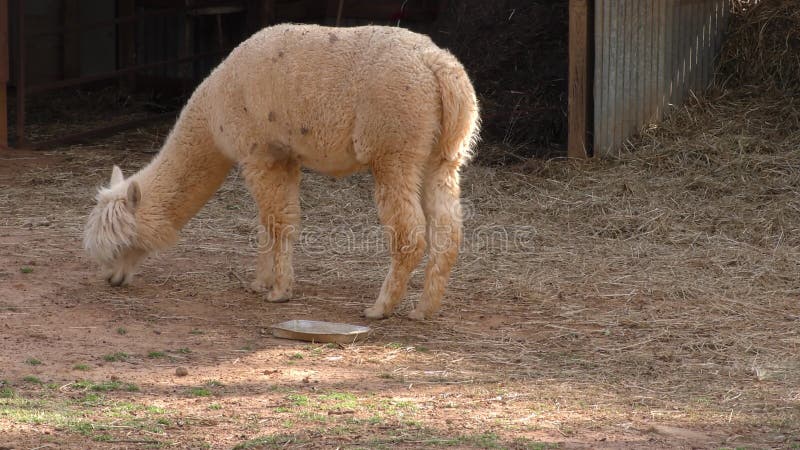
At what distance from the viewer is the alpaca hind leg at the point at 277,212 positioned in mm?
6672

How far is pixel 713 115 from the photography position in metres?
10.4

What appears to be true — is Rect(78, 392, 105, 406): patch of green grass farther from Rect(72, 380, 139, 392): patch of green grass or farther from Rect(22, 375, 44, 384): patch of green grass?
Rect(22, 375, 44, 384): patch of green grass

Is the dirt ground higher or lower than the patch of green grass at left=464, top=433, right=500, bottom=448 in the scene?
lower

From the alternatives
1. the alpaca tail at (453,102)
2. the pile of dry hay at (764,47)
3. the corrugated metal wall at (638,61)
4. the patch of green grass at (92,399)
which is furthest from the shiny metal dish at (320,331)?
the pile of dry hay at (764,47)

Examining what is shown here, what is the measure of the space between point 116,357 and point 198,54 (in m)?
7.73

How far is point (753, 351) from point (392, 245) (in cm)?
210

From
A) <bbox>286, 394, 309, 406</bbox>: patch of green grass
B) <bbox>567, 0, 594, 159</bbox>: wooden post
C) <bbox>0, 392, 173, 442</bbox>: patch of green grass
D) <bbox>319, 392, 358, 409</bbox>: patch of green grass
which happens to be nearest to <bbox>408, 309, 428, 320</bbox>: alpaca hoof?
<bbox>319, 392, 358, 409</bbox>: patch of green grass

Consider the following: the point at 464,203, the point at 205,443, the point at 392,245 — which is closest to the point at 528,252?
the point at 464,203

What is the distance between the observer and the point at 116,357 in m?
5.53

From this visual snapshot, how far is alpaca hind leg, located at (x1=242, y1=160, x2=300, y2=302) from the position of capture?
6.67m

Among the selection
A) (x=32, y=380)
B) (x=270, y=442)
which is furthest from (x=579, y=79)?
(x=270, y=442)

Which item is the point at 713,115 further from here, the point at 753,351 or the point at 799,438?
the point at 799,438

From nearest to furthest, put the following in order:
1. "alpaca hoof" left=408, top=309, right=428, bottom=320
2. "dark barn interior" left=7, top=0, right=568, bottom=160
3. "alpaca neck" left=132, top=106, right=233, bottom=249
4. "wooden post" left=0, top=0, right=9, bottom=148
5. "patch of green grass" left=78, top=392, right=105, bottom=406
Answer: "patch of green grass" left=78, top=392, right=105, bottom=406 < "alpaca hoof" left=408, top=309, right=428, bottom=320 < "alpaca neck" left=132, top=106, right=233, bottom=249 < "wooden post" left=0, top=0, right=9, bottom=148 < "dark barn interior" left=7, top=0, right=568, bottom=160

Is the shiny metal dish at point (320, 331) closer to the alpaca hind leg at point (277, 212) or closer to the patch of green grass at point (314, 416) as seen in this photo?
the alpaca hind leg at point (277, 212)
